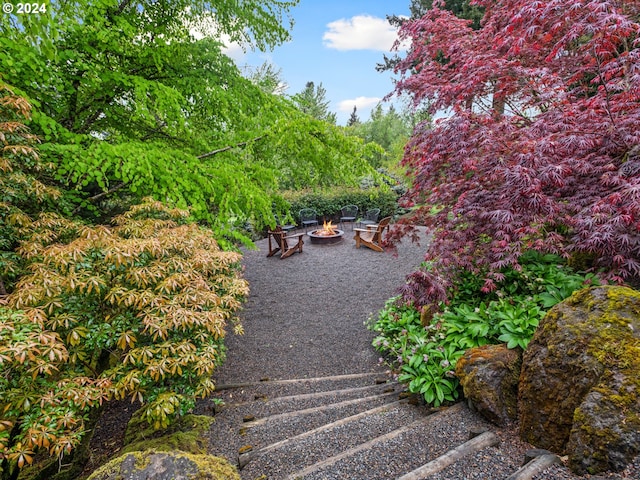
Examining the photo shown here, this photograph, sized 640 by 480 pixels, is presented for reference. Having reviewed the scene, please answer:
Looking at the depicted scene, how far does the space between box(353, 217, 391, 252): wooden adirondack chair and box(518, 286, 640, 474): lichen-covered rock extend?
22.4ft

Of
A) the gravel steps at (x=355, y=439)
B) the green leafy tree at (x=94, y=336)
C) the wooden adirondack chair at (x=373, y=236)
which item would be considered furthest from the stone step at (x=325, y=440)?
the wooden adirondack chair at (x=373, y=236)

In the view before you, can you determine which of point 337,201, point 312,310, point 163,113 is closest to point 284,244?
point 312,310

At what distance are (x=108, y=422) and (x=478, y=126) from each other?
4.65m

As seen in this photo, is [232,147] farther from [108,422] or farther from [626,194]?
[626,194]

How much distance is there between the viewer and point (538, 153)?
7.73 ft

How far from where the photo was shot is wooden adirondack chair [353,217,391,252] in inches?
342

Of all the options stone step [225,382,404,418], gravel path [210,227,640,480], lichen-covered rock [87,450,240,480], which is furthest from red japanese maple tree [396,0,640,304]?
lichen-covered rock [87,450,240,480]

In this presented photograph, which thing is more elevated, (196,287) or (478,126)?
(478,126)

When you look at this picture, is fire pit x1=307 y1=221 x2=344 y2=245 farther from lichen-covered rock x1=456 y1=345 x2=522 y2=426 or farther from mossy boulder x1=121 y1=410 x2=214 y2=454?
lichen-covered rock x1=456 y1=345 x2=522 y2=426

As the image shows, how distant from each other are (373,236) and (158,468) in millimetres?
8153

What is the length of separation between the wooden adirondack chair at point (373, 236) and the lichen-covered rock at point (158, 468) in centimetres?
759

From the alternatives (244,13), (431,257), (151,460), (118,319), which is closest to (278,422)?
(151,460)

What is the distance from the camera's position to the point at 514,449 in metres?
1.67

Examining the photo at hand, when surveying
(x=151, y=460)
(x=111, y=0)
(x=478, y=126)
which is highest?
(x=111, y=0)
